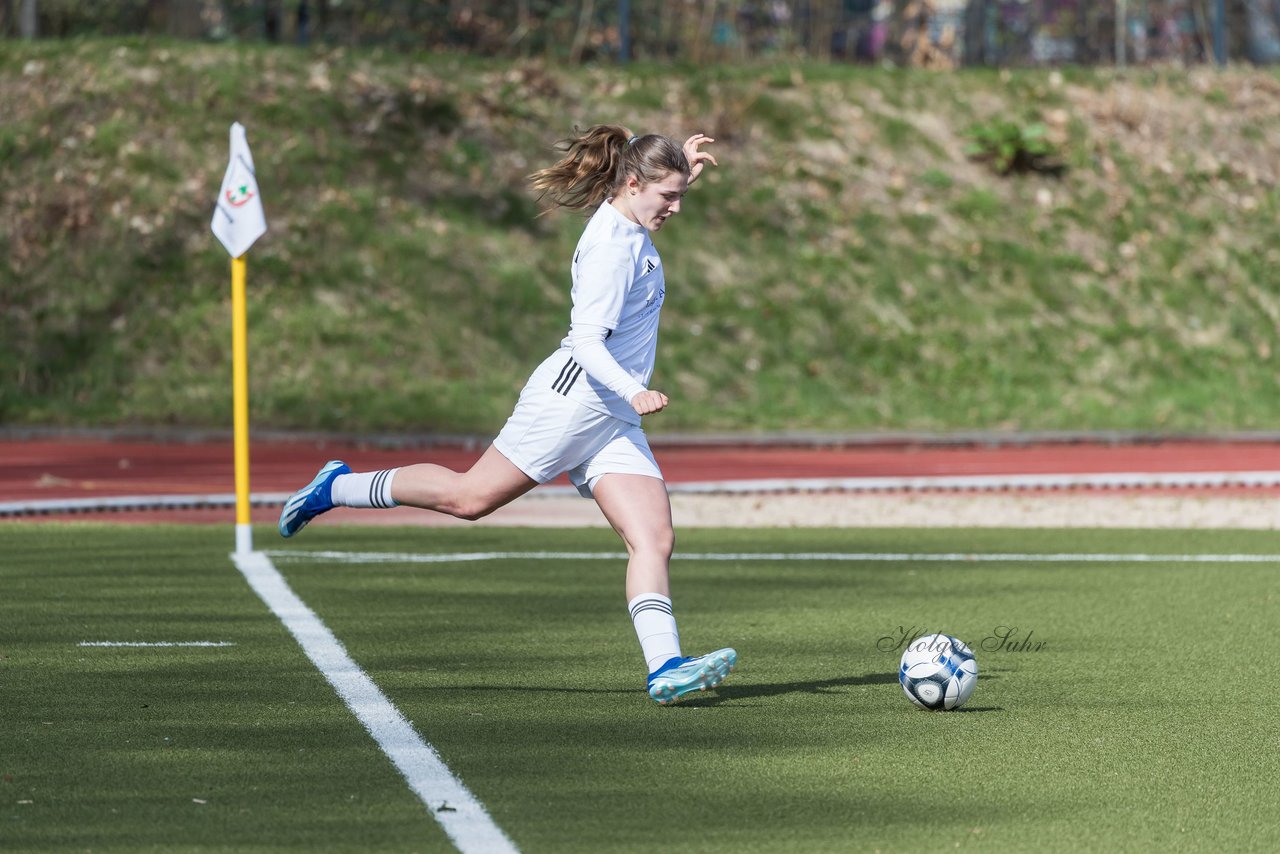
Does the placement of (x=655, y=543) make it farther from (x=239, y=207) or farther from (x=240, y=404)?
(x=239, y=207)

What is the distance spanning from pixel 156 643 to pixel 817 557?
5099 millimetres

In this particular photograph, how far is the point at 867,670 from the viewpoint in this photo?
783cm

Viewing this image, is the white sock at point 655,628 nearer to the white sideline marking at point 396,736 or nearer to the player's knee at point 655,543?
the player's knee at point 655,543

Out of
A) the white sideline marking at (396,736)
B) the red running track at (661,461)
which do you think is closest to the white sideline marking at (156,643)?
the white sideline marking at (396,736)

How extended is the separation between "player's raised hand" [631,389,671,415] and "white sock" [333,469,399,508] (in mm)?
1488

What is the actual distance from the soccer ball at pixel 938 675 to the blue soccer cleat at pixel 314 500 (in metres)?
2.47

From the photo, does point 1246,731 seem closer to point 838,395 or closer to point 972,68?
point 838,395

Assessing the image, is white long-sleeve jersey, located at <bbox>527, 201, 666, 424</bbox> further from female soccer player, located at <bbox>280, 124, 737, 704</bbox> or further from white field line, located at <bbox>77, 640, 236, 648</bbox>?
white field line, located at <bbox>77, 640, 236, 648</bbox>

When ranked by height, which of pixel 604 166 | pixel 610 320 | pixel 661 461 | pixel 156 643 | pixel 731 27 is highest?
pixel 731 27

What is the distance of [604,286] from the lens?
6.68 meters

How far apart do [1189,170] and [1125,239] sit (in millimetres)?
2284

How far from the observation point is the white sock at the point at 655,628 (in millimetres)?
6828

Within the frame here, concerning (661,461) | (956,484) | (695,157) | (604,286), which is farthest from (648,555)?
(661,461)

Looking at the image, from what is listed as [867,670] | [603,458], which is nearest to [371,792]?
[603,458]
